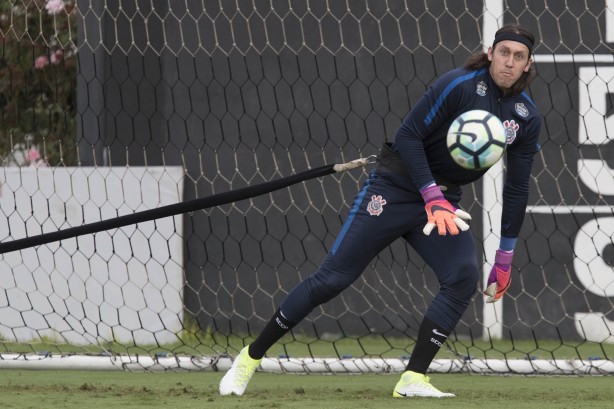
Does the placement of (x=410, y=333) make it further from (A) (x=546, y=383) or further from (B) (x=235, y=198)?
(B) (x=235, y=198)

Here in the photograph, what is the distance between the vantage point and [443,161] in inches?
207

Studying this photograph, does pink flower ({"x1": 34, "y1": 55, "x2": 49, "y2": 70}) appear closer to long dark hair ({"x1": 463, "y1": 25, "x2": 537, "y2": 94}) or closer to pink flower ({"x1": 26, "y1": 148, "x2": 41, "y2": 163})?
pink flower ({"x1": 26, "y1": 148, "x2": 41, "y2": 163})

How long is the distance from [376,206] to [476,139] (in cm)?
54

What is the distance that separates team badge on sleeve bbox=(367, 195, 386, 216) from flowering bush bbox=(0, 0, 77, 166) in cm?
395

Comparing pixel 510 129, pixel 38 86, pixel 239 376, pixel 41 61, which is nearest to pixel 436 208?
pixel 510 129

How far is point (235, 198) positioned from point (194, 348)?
1.81m

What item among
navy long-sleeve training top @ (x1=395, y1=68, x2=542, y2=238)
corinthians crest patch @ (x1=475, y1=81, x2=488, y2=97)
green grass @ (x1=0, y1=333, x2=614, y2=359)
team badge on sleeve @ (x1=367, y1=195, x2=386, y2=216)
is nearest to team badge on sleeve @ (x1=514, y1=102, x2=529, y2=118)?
navy long-sleeve training top @ (x1=395, y1=68, x2=542, y2=238)

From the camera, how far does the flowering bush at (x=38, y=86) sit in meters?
8.85

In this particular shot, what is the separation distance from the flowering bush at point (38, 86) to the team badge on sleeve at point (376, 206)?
13.0 feet

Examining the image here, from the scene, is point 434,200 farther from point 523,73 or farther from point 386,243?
point 523,73

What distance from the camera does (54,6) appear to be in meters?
8.59

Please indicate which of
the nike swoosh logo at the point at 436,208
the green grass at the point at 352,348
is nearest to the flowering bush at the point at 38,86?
the green grass at the point at 352,348

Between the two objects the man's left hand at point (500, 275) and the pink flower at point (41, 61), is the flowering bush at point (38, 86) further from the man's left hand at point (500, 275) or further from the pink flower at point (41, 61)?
the man's left hand at point (500, 275)

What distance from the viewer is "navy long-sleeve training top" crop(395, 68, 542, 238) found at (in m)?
5.13
